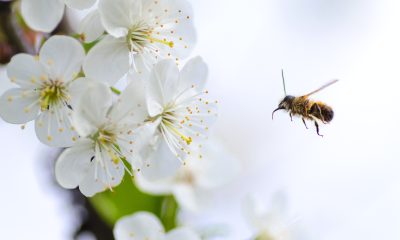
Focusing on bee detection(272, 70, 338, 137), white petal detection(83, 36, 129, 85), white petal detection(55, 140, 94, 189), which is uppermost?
white petal detection(83, 36, 129, 85)

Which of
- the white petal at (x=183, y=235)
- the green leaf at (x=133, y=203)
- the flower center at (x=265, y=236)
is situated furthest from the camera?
the flower center at (x=265, y=236)

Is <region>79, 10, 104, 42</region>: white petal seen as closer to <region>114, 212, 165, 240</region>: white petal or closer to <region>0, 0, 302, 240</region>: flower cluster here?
<region>0, 0, 302, 240</region>: flower cluster

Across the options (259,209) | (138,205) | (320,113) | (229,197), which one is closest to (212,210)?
(259,209)

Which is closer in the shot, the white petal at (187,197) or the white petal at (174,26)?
the white petal at (174,26)

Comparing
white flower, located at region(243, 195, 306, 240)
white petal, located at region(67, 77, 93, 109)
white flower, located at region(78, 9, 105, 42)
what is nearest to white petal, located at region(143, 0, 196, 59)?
white flower, located at region(78, 9, 105, 42)

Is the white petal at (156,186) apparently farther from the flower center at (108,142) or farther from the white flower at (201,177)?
the flower center at (108,142)

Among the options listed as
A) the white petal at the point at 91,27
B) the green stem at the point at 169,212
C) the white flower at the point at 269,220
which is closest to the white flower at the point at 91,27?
the white petal at the point at 91,27
